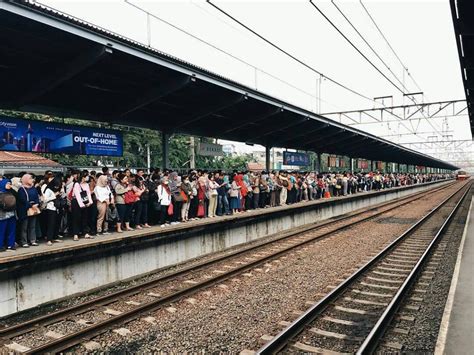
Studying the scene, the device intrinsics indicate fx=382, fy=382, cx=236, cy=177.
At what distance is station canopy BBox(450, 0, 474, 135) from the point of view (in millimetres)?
8602

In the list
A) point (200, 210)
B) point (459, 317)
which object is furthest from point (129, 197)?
point (459, 317)

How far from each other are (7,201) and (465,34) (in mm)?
10962

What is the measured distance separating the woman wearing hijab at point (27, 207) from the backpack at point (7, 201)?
235 mm

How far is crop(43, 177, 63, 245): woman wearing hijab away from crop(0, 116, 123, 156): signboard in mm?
1181

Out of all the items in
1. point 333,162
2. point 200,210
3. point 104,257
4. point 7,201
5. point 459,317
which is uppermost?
point 333,162

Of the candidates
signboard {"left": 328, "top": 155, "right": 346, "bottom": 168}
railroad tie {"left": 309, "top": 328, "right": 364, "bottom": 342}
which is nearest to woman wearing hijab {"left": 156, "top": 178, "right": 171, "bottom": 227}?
A: railroad tie {"left": 309, "top": 328, "right": 364, "bottom": 342}

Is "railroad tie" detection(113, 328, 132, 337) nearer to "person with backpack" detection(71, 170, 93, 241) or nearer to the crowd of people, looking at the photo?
the crowd of people

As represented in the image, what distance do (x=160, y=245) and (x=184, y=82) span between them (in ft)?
13.5

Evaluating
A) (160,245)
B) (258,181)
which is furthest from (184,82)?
(258,181)

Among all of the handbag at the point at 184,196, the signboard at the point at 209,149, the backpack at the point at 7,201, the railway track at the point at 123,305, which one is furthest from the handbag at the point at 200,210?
the backpack at the point at 7,201

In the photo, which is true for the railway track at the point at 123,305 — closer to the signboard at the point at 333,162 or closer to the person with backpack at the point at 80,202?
the person with backpack at the point at 80,202

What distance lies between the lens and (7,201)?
719 centimetres

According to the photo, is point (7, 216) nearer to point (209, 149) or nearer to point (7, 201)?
point (7, 201)

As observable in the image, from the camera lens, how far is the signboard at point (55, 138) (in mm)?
8570
